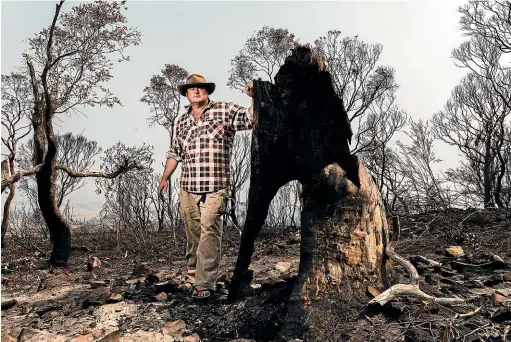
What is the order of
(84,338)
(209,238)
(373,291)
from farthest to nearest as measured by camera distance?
(209,238), (84,338), (373,291)

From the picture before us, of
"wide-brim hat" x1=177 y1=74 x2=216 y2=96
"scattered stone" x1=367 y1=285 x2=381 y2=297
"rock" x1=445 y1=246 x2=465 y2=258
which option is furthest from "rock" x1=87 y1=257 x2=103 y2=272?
"rock" x1=445 y1=246 x2=465 y2=258

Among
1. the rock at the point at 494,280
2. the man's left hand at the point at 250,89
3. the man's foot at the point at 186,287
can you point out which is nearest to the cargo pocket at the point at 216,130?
the man's left hand at the point at 250,89

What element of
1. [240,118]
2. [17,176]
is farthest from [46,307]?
[17,176]

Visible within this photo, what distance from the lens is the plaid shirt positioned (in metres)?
4.10

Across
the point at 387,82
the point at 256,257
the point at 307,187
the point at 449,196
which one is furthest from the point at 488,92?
A: the point at 307,187

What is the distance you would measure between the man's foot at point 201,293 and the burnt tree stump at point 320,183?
1.10 m

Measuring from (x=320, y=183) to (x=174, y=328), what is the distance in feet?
5.22

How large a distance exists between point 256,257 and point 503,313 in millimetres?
4561

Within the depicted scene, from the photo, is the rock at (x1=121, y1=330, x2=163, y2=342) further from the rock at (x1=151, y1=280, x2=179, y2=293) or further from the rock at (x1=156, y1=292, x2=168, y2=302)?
Answer: the rock at (x1=151, y1=280, x2=179, y2=293)

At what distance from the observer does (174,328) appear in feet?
11.4

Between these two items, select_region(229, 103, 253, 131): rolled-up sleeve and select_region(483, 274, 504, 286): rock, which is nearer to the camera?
select_region(229, 103, 253, 131): rolled-up sleeve

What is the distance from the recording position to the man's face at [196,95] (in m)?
4.25

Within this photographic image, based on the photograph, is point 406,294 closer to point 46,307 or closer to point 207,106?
point 207,106

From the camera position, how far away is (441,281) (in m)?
4.21
